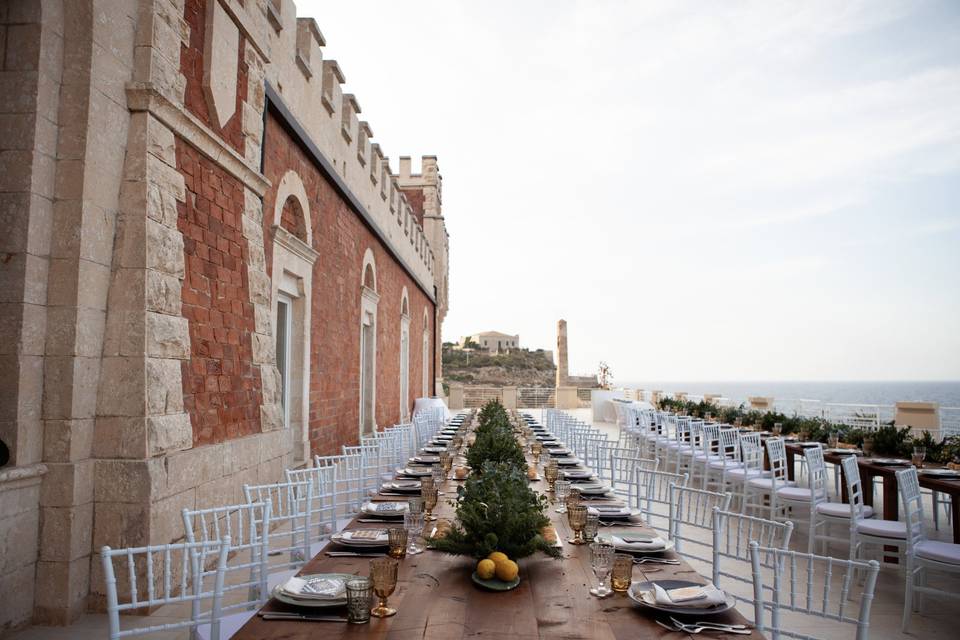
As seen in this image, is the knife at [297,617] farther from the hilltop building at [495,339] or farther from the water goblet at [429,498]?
the hilltop building at [495,339]

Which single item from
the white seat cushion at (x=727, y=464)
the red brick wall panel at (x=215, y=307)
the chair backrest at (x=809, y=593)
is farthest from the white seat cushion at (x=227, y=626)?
the white seat cushion at (x=727, y=464)

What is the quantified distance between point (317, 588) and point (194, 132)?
2.92 meters

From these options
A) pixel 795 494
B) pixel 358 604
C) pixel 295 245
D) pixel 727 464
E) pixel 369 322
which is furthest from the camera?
pixel 369 322

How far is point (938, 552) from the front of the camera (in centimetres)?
371

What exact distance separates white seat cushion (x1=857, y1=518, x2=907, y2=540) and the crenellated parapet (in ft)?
19.0

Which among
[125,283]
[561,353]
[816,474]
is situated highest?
[561,353]

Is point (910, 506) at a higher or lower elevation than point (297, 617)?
lower

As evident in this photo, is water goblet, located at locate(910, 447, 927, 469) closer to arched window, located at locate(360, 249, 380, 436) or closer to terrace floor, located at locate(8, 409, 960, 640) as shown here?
terrace floor, located at locate(8, 409, 960, 640)

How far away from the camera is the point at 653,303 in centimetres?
4434

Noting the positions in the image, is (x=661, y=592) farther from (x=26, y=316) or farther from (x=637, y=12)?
(x=637, y=12)

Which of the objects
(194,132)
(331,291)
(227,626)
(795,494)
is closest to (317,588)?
(227,626)

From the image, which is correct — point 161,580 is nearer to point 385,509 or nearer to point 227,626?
point 227,626

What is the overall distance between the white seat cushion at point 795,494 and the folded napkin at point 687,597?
4202 millimetres

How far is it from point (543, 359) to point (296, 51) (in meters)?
41.2
